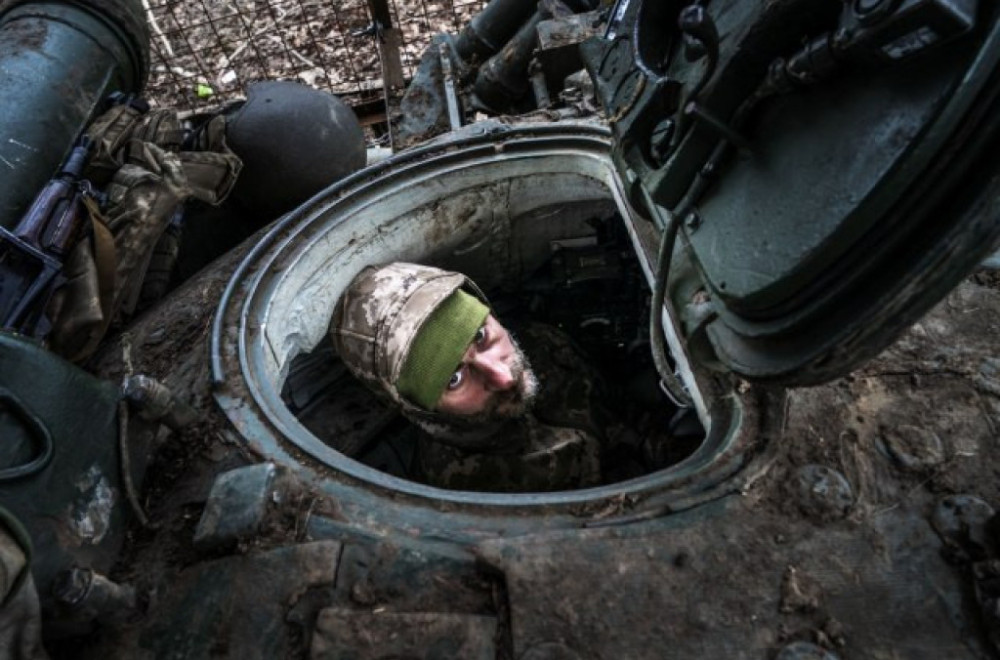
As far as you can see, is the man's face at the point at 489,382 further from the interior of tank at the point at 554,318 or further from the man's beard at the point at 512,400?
the interior of tank at the point at 554,318

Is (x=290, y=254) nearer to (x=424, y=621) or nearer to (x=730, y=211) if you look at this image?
(x=424, y=621)

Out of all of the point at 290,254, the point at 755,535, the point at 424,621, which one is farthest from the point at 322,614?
the point at 290,254

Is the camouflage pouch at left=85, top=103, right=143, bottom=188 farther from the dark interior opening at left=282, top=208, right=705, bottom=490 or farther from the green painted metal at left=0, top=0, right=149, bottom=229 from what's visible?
the dark interior opening at left=282, top=208, right=705, bottom=490

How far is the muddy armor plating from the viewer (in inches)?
109

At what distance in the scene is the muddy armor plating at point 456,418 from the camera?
278 centimetres

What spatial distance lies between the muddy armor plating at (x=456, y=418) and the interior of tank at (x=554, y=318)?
0.18 meters

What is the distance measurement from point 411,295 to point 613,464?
1.37 metres

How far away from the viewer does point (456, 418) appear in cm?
296

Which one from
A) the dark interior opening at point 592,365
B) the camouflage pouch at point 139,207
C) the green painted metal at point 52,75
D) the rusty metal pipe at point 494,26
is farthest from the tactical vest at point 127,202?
the rusty metal pipe at point 494,26

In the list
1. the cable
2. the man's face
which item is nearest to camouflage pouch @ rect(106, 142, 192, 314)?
the cable

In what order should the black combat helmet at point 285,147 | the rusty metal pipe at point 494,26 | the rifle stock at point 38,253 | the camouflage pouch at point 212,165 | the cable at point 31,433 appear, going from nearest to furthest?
the cable at point 31,433
the rifle stock at point 38,253
the camouflage pouch at point 212,165
the black combat helmet at point 285,147
the rusty metal pipe at point 494,26

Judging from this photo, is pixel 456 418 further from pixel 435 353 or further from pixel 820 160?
pixel 820 160

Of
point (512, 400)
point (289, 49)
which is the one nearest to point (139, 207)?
point (512, 400)

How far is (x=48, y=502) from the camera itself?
1.55 metres
